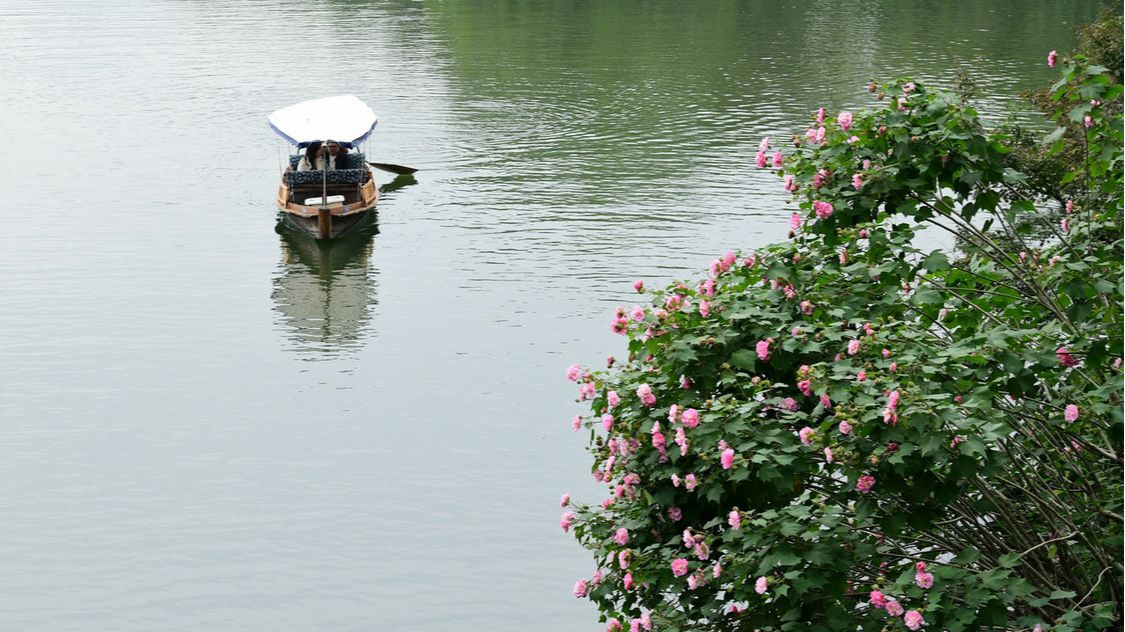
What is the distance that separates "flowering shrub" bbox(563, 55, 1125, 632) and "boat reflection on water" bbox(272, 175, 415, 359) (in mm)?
28026

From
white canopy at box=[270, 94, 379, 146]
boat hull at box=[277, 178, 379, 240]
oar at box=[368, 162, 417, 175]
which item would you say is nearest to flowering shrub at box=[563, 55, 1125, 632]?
boat hull at box=[277, 178, 379, 240]

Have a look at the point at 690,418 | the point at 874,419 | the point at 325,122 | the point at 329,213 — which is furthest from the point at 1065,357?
the point at 325,122

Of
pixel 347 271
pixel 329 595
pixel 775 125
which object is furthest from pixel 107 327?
pixel 775 125

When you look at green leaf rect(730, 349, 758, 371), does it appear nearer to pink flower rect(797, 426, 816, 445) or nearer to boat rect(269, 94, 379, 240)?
pink flower rect(797, 426, 816, 445)

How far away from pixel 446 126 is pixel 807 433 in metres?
57.3

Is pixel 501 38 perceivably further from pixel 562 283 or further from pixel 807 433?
pixel 807 433

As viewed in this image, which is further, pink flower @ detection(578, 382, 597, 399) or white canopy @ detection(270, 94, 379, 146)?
white canopy @ detection(270, 94, 379, 146)

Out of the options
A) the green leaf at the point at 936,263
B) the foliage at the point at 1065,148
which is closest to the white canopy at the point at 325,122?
the foliage at the point at 1065,148

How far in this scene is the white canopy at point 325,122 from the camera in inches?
2095

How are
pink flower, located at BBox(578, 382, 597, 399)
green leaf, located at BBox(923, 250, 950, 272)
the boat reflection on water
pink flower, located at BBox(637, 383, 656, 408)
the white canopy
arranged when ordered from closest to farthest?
pink flower, located at BBox(637, 383, 656, 408) < pink flower, located at BBox(578, 382, 597, 399) < green leaf, located at BBox(923, 250, 950, 272) < the boat reflection on water < the white canopy

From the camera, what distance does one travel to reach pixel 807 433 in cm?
1205

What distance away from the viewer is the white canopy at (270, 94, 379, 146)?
175 ft

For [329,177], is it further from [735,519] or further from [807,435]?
[807,435]

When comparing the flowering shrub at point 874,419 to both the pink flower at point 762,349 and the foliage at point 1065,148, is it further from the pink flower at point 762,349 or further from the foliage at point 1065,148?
the foliage at point 1065,148
